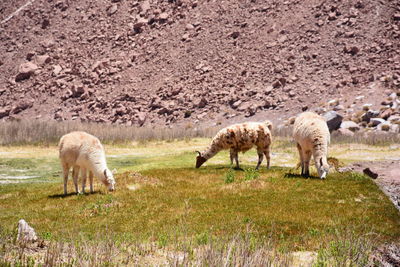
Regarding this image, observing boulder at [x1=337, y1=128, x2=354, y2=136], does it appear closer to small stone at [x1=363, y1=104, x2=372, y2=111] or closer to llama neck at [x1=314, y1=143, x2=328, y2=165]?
small stone at [x1=363, y1=104, x2=372, y2=111]

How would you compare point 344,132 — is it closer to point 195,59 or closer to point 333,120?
point 333,120

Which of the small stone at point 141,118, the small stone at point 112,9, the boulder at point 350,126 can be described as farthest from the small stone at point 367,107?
the small stone at point 112,9

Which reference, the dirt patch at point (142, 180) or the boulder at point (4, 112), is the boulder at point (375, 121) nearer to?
the dirt patch at point (142, 180)

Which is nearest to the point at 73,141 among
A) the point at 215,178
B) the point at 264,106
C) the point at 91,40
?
the point at 215,178

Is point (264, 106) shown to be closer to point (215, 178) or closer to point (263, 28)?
point (263, 28)

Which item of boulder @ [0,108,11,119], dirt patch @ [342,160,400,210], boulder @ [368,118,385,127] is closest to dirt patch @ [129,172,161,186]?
dirt patch @ [342,160,400,210]

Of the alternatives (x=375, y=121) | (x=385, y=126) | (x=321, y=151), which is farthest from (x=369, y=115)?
(x=321, y=151)

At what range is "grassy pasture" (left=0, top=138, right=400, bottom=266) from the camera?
12008 millimetres

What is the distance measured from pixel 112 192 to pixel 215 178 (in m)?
5.49

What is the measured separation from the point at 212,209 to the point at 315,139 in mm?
7139

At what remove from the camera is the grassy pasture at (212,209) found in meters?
12.0

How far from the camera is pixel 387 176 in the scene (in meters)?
24.5

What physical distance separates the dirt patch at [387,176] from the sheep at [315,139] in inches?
113

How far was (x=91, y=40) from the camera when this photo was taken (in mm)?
93062
